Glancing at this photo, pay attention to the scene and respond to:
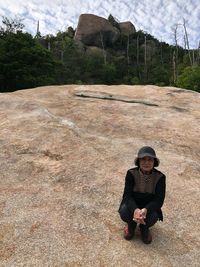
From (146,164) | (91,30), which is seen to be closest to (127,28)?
(91,30)

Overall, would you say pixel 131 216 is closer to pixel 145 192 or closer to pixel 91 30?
pixel 145 192

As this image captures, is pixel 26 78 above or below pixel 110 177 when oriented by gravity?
above

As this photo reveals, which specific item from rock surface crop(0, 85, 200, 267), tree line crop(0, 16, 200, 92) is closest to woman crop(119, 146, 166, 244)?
rock surface crop(0, 85, 200, 267)

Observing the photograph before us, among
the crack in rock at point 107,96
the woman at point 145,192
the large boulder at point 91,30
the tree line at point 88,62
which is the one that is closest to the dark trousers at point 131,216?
the woman at point 145,192

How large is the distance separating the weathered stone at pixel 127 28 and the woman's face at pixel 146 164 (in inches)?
2621

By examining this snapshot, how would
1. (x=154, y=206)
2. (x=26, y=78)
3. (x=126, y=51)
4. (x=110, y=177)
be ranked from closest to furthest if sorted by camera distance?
(x=154, y=206) < (x=110, y=177) < (x=26, y=78) < (x=126, y=51)

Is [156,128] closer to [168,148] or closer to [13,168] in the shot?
[168,148]

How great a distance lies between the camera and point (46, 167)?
294 inches

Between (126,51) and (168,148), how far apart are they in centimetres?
5795

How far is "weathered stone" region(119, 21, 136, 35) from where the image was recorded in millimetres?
69950

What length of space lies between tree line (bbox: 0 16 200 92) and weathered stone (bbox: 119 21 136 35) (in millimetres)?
1226

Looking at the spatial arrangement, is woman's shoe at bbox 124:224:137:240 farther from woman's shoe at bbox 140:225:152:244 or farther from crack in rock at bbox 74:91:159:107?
crack in rock at bbox 74:91:159:107

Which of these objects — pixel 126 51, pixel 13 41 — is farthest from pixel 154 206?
pixel 126 51

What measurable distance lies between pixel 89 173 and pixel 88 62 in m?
41.3
